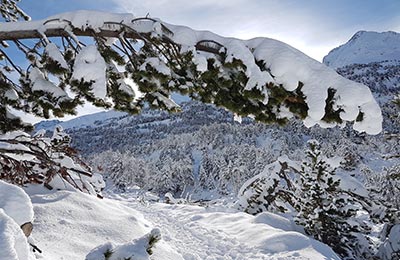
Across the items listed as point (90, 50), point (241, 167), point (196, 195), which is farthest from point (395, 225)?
point (196, 195)

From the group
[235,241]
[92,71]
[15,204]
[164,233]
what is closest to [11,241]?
[15,204]

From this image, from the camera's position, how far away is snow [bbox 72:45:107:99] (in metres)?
2.96

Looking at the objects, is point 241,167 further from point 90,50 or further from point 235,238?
point 90,50

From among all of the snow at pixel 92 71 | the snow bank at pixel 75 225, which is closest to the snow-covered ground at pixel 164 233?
the snow bank at pixel 75 225

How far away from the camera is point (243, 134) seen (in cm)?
11144

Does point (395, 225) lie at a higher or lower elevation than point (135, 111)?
lower

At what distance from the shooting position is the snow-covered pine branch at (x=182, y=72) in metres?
2.87

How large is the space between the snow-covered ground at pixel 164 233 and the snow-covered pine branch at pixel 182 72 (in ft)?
6.53

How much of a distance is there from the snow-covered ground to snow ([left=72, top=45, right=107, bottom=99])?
2.10m

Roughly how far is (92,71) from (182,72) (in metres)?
0.92

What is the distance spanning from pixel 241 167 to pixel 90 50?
58992 millimetres

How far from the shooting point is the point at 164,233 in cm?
793

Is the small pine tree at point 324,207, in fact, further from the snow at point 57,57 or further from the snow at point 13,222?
the snow at point 13,222

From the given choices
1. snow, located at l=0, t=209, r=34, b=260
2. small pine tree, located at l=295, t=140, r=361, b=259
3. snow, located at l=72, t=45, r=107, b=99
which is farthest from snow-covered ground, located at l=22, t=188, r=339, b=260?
snow, located at l=0, t=209, r=34, b=260
